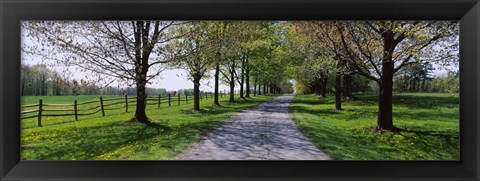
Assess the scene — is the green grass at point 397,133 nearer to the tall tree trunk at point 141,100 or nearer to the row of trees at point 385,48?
the row of trees at point 385,48

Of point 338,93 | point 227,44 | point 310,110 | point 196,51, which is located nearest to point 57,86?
point 196,51

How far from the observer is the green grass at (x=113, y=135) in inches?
174

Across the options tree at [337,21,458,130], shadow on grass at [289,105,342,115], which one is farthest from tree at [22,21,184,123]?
shadow on grass at [289,105,342,115]

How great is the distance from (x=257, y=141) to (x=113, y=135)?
88.3 inches

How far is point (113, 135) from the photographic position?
5137mm

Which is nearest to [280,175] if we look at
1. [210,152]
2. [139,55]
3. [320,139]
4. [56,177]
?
[210,152]

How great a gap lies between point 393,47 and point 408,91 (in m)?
0.75

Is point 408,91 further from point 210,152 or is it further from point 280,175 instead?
point 210,152

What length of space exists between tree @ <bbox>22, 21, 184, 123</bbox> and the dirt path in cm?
145

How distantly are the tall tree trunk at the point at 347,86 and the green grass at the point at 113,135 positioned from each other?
2563 mm

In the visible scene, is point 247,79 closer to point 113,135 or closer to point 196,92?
point 196,92

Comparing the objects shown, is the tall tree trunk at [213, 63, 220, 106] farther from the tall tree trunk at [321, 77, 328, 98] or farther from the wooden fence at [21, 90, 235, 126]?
the tall tree trunk at [321, 77, 328, 98]

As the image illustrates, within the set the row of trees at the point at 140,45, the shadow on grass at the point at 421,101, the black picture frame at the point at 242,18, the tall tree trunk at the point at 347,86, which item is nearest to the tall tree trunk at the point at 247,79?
the row of trees at the point at 140,45

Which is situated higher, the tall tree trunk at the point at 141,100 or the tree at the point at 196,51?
the tree at the point at 196,51
